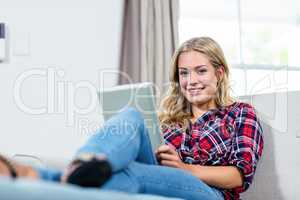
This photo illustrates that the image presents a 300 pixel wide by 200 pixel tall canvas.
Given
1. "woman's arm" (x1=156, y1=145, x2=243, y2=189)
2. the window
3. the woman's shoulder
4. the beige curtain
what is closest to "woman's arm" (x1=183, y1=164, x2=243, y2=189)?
"woman's arm" (x1=156, y1=145, x2=243, y2=189)

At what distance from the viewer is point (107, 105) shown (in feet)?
5.26

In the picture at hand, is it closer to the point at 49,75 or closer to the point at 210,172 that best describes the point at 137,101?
the point at 210,172

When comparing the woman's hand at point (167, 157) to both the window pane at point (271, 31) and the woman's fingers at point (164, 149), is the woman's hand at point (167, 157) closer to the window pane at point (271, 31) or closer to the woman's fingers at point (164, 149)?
the woman's fingers at point (164, 149)

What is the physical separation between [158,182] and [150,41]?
1.66m

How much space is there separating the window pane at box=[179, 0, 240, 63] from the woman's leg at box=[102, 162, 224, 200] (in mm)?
1704

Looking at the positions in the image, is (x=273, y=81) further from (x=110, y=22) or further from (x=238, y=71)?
(x=110, y=22)

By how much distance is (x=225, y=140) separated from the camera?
174 cm

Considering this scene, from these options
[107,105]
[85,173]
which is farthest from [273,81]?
[85,173]

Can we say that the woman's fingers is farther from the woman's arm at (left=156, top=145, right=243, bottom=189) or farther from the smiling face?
the smiling face

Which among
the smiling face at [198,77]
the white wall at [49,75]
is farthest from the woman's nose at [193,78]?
the white wall at [49,75]

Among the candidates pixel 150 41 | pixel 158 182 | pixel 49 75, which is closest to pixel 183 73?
pixel 158 182

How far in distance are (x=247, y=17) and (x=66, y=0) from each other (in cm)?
117

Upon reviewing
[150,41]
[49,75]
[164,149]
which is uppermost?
[150,41]

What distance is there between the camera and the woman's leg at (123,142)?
107 cm
